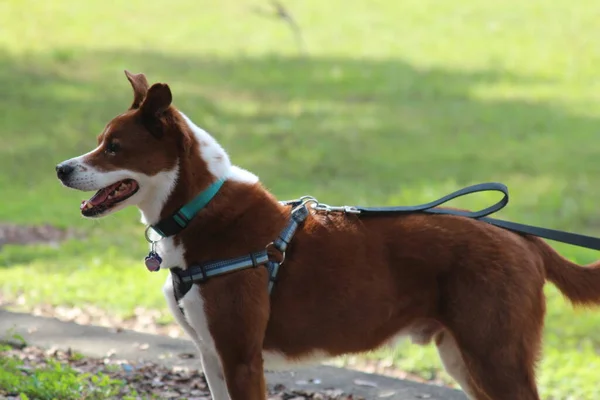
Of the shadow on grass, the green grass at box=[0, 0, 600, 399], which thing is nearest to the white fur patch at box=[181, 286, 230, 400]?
the green grass at box=[0, 0, 600, 399]

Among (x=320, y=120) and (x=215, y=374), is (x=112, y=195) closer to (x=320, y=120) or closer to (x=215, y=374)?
(x=215, y=374)

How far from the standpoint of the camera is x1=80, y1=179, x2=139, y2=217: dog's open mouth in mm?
4496

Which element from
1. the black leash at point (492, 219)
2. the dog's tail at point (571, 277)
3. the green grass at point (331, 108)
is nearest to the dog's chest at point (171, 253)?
the black leash at point (492, 219)

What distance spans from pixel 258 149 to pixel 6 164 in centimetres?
356

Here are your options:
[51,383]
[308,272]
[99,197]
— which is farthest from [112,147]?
[51,383]

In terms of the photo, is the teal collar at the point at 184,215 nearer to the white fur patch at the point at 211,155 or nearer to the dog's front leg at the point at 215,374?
the white fur patch at the point at 211,155

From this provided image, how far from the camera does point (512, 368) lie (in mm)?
4547

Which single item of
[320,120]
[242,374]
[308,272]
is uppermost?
[320,120]

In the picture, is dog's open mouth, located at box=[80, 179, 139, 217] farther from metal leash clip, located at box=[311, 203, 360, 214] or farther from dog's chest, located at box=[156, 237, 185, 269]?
metal leash clip, located at box=[311, 203, 360, 214]

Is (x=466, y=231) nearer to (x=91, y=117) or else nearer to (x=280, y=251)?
(x=280, y=251)

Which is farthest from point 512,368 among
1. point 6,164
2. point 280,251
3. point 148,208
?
point 6,164

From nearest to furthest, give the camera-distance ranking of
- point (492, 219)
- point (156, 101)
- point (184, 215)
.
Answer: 1. point (156, 101)
2. point (184, 215)
3. point (492, 219)

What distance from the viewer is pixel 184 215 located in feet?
15.0

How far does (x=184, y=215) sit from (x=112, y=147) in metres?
0.42
